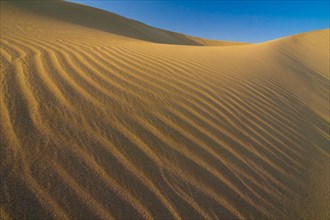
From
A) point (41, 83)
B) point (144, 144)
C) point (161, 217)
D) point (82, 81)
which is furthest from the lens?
point (82, 81)

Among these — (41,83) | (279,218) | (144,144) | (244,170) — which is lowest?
(279,218)

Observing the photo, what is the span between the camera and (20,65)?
9.21 feet

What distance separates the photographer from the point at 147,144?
78.0 inches

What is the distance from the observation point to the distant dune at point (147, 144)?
1486 millimetres

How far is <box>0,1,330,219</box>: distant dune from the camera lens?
1.49 metres

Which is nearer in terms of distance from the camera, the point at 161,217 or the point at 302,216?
the point at 161,217

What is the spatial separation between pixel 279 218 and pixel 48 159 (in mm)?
1722

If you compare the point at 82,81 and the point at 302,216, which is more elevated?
the point at 82,81

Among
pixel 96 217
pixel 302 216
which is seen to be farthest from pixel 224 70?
pixel 96 217

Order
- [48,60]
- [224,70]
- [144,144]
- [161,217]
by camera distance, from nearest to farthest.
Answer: [161,217]
[144,144]
[48,60]
[224,70]

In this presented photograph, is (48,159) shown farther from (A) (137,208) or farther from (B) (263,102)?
(B) (263,102)

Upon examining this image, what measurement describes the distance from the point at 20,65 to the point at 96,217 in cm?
232

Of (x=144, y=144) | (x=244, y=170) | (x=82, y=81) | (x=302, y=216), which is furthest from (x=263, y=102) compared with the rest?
(x=82, y=81)

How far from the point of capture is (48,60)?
3160 mm
